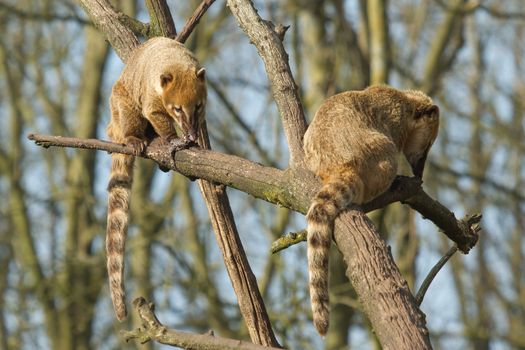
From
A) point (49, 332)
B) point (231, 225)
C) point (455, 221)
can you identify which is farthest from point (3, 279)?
point (455, 221)

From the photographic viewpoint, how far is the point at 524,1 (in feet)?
73.8

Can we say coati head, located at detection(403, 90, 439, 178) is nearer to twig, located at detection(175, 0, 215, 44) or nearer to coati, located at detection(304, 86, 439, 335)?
coati, located at detection(304, 86, 439, 335)

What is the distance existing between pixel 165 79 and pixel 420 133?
2.43 meters

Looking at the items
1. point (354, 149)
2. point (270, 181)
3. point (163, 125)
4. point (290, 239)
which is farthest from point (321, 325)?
point (163, 125)

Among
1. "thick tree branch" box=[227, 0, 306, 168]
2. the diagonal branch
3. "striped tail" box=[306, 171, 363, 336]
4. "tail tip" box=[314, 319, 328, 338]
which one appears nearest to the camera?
"tail tip" box=[314, 319, 328, 338]

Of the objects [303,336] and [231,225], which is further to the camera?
[303,336]

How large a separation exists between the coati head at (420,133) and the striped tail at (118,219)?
2618 mm

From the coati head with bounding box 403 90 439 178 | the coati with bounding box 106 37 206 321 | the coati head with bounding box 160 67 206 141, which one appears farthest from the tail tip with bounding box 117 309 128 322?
the coati head with bounding box 403 90 439 178

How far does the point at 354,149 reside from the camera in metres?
6.51

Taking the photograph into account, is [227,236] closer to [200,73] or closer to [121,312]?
[121,312]

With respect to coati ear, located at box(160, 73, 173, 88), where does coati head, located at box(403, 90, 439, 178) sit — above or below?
below

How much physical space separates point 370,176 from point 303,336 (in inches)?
241

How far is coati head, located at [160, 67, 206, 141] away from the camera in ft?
25.4

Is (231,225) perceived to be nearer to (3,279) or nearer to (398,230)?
(398,230)
